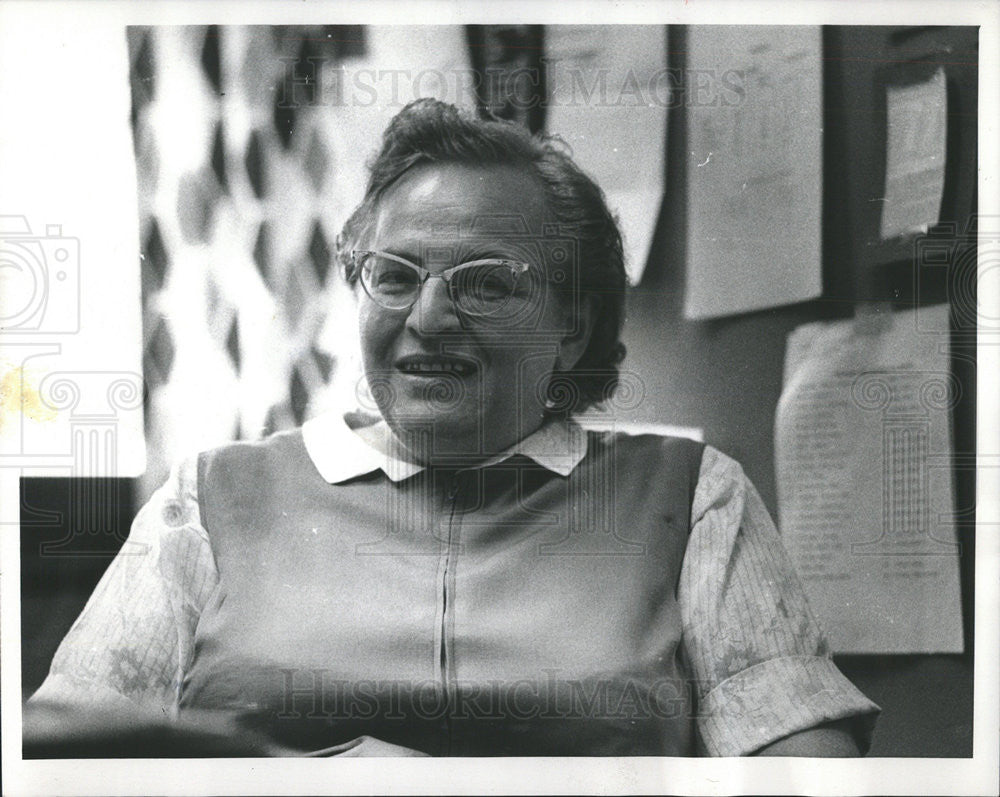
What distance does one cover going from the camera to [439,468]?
3.61ft

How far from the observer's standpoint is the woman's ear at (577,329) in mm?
1101

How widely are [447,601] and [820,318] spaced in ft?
1.75

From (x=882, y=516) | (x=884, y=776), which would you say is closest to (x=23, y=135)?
(x=882, y=516)

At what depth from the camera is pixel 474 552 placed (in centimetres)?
109

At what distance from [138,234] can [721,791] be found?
927 millimetres

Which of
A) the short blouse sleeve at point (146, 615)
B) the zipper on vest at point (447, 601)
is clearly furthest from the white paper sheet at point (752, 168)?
the short blouse sleeve at point (146, 615)

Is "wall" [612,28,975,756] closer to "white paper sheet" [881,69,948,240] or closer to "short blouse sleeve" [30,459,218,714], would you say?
"white paper sheet" [881,69,948,240]

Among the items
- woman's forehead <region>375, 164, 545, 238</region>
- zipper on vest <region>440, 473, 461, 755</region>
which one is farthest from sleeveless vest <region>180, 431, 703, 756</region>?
woman's forehead <region>375, 164, 545, 238</region>

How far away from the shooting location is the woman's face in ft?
3.55

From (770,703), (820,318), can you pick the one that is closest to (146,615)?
(770,703)

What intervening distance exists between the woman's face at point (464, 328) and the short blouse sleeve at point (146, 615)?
264mm

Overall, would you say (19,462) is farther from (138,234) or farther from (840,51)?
(840,51)

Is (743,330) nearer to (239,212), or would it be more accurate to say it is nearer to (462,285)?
(462,285)

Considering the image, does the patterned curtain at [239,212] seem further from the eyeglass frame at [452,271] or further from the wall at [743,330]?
the wall at [743,330]
